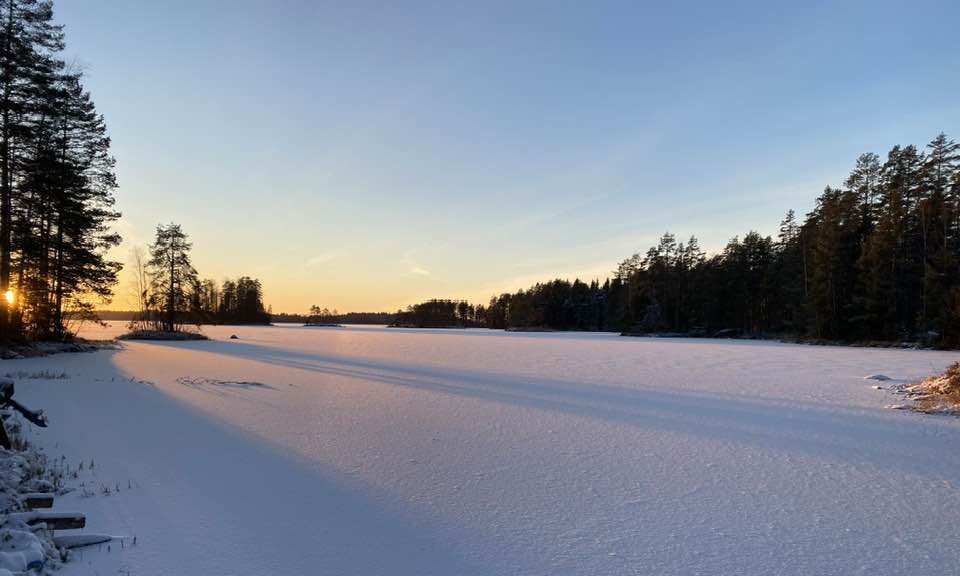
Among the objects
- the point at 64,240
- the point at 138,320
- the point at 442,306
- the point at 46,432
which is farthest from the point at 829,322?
the point at 442,306

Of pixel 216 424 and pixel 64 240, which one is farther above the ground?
pixel 64 240

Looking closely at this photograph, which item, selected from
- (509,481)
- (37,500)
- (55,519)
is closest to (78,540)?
(55,519)

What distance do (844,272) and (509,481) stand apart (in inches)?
1895

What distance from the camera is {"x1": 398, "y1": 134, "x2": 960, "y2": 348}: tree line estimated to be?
3588 centimetres

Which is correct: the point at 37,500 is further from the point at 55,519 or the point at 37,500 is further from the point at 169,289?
the point at 169,289

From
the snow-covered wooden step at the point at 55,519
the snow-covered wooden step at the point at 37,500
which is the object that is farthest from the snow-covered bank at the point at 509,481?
the snow-covered wooden step at the point at 37,500

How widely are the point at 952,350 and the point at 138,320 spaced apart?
6386 cm

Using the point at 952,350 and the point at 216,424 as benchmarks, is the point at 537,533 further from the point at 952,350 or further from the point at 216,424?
the point at 952,350

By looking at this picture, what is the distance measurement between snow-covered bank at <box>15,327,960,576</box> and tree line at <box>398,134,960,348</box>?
31800mm

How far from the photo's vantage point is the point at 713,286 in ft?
209

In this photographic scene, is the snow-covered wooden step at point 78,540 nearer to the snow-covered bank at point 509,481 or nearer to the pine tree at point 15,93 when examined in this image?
the snow-covered bank at point 509,481

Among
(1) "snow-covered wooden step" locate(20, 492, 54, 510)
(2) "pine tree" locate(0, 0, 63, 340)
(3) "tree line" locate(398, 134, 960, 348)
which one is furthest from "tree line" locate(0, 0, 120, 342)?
(3) "tree line" locate(398, 134, 960, 348)

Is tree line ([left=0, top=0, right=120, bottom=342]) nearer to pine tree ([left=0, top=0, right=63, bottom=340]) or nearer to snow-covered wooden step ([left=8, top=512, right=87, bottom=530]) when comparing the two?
pine tree ([left=0, top=0, right=63, bottom=340])

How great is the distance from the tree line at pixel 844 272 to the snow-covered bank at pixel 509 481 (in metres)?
31.8
